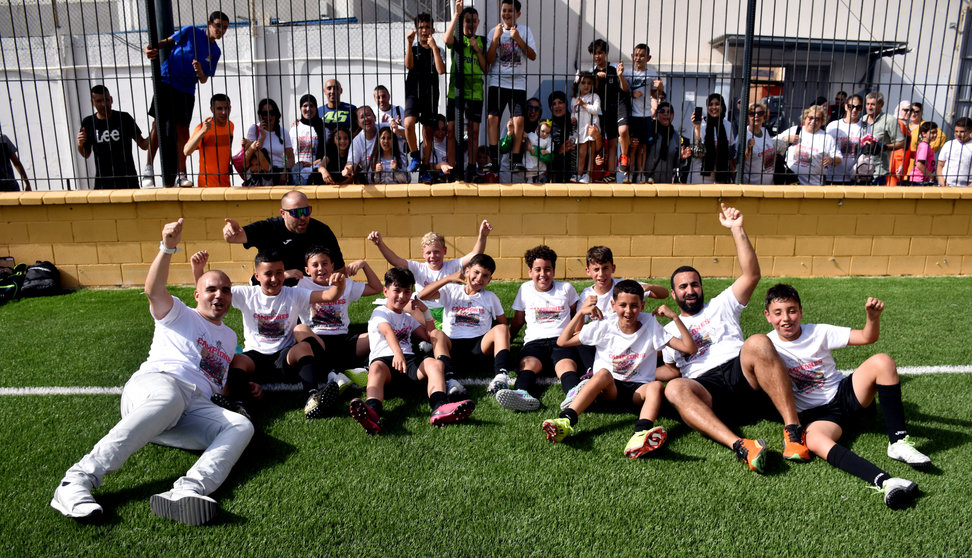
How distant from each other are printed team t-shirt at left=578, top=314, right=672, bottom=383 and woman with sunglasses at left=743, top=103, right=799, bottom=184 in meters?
4.35

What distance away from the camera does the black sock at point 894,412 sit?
155 inches

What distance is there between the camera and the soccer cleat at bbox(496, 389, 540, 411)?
15.0 ft

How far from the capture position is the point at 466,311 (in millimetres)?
5527

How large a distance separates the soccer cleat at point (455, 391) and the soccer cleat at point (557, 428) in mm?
752

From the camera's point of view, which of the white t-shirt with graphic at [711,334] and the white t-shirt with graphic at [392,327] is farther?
the white t-shirt with graphic at [392,327]

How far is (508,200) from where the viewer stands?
786cm

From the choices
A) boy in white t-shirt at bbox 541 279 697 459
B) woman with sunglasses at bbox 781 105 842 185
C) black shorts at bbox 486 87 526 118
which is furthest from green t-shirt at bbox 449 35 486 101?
boy in white t-shirt at bbox 541 279 697 459

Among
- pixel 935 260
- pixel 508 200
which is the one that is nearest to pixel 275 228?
pixel 508 200

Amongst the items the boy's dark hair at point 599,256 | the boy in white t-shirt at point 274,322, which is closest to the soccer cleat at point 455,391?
the boy in white t-shirt at point 274,322

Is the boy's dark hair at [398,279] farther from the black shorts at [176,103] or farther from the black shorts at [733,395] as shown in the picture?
the black shorts at [176,103]

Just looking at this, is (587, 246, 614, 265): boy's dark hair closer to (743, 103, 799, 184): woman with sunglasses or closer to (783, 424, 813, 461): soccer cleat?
(783, 424, 813, 461): soccer cleat

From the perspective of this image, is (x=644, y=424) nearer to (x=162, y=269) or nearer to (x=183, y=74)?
(x=162, y=269)

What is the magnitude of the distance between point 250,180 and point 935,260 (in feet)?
26.7

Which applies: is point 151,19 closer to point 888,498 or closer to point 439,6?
point 439,6
